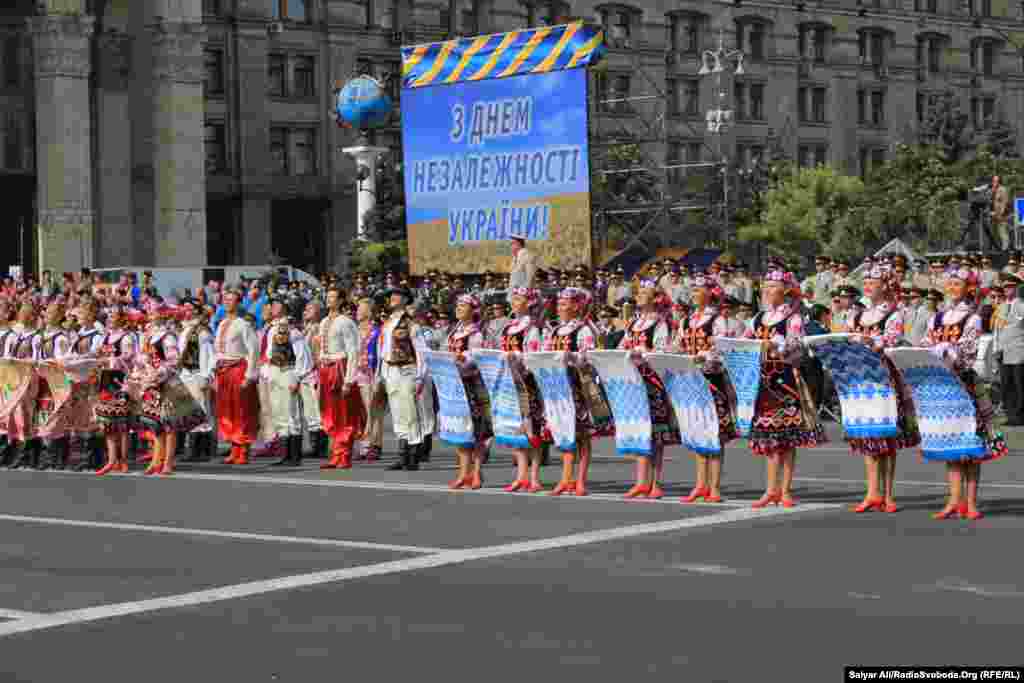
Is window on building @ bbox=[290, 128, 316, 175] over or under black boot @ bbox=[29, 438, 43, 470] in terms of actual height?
over

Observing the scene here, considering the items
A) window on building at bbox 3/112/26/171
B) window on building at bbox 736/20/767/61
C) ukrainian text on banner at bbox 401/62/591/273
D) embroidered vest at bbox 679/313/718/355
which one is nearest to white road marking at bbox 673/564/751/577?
embroidered vest at bbox 679/313/718/355

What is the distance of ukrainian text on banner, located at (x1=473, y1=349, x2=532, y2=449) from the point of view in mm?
18000

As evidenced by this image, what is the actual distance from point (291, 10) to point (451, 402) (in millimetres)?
54139

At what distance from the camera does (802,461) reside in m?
21.0

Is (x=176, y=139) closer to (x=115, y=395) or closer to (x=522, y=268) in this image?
(x=522, y=268)

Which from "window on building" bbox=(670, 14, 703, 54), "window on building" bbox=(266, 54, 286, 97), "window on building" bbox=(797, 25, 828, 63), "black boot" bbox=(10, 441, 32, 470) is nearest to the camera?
"black boot" bbox=(10, 441, 32, 470)

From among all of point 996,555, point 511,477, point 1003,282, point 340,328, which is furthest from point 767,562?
point 1003,282

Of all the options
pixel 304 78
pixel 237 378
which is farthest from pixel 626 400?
pixel 304 78

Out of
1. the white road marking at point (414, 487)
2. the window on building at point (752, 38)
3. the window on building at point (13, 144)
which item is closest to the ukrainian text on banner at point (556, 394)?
the white road marking at point (414, 487)

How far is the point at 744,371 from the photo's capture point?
53.1 ft

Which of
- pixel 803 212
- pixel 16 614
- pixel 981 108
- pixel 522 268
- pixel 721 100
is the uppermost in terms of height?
pixel 981 108

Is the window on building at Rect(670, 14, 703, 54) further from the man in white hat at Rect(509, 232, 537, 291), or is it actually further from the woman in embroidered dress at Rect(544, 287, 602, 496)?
the woman in embroidered dress at Rect(544, 287, 602, 496)

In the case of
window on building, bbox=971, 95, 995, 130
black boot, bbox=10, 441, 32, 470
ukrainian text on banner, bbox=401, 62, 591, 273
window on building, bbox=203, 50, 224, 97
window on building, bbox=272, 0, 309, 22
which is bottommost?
black boot, bbox=10, 441, 32, 470

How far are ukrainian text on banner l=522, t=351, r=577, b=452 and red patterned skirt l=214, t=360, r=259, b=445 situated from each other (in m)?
6.26
